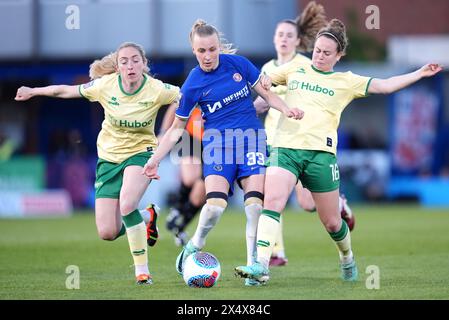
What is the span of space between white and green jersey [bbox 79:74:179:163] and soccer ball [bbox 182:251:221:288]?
1324mm

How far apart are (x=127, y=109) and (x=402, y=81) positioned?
8.45 ft

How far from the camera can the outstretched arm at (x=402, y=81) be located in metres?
7.99

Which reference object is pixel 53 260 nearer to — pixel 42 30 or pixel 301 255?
pixel 301 255

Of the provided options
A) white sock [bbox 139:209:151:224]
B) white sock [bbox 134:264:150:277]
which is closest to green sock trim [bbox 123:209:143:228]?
white sock [bbox 134:264:150:277]

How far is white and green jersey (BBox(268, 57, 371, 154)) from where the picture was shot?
8.42 m

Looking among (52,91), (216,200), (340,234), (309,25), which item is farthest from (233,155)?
(309,25)

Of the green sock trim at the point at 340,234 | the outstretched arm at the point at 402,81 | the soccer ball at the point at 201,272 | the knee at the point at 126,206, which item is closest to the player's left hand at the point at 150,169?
the knee at the point at 126,206

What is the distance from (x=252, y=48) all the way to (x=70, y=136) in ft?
19.8

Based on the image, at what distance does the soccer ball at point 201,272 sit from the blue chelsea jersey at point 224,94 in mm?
1228

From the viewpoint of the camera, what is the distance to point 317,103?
8.48 metres

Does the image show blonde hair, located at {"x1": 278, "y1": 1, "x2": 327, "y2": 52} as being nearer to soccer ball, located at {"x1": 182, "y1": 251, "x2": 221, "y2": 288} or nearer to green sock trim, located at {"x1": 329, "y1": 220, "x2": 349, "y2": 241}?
green sock trim, located at {"x1": 329, "y1": 220, "x2": 349, "y2": 241}

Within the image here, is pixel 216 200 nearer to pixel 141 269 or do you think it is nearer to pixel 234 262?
pixel 141 269

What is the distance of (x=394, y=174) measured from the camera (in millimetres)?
26000
